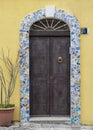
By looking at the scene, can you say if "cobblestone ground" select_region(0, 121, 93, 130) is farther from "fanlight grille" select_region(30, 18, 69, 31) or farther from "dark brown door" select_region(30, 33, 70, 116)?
"fanlight grille" select_region(30, 18, 69, 31)

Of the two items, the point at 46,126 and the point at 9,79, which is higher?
the point at 9,79

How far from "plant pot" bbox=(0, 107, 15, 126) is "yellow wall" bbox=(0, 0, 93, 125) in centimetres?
44

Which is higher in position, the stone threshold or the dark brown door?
the dark brown door

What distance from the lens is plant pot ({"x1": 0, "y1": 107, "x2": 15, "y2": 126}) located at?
33.5 feet

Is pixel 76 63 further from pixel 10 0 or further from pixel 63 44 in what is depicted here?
pixel 10 0

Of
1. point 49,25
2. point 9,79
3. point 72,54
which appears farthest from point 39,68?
point 49,25

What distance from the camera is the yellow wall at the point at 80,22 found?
10641 mm

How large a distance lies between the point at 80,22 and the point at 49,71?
5.42 feet

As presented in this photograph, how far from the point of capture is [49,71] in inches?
429

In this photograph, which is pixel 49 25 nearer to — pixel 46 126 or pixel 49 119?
pixel 49 119

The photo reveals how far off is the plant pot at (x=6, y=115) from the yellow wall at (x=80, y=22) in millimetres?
441

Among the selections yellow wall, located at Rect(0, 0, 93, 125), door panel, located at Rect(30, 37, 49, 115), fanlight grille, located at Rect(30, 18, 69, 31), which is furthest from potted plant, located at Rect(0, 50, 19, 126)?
fanlight grille, located at Rect(30, 18, 69, 31)

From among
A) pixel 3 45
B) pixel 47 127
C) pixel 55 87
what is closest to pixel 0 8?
pixel 3 45

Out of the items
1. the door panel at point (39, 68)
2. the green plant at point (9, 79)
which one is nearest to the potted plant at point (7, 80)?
the green plant at point (9, 79)
